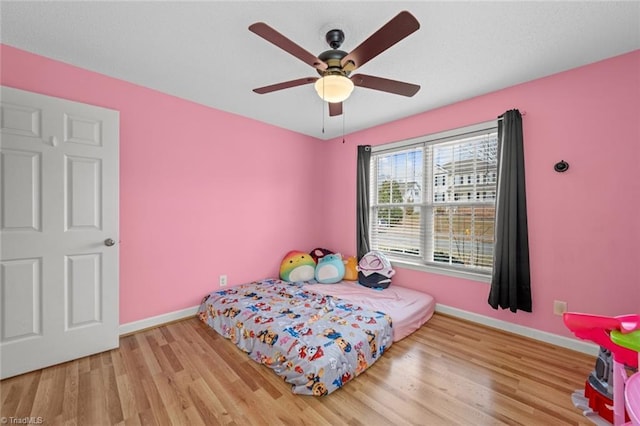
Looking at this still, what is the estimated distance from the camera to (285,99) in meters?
2.84

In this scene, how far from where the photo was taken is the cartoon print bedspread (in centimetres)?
176

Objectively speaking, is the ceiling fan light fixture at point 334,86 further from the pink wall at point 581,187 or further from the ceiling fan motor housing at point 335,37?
the pink wall at point 581,187

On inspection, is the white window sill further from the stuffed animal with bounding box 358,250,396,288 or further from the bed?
the bed

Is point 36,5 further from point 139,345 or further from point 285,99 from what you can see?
point 139,345

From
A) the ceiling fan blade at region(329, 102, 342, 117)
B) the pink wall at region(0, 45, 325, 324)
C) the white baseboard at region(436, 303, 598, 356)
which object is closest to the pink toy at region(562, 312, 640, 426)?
the white baseboard at region(436, 303, 598, 356)

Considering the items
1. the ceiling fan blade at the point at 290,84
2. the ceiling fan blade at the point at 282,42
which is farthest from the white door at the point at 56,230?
the ceiling fan blade at the point at 282,42

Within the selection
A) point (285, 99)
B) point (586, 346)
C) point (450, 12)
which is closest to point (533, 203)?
point (586, 346)

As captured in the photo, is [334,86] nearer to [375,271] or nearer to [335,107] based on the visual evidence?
[335,107]

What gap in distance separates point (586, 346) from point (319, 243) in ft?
10.6

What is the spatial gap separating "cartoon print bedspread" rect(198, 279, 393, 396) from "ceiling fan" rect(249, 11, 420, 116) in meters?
1.75

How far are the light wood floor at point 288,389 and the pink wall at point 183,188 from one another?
0.72 meters

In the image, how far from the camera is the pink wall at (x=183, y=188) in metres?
2.40

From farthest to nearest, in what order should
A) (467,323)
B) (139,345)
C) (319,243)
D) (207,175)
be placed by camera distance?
1. (319,243)
2. (207,175)
3. (467,323)
4. (139,345)

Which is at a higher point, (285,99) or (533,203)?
(285,99)
